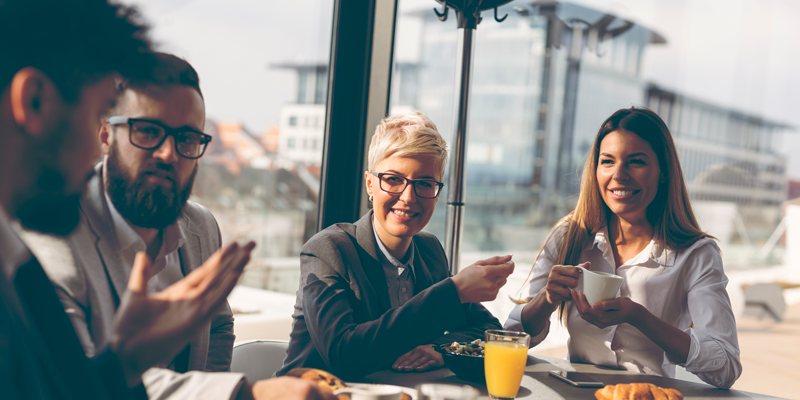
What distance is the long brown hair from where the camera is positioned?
4.97 ft

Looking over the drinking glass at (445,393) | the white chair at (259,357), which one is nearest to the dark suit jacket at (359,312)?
the white chair at (259,357)

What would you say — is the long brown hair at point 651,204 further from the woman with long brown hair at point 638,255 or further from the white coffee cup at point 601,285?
the white coffee cup at point 601,285

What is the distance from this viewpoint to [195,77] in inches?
33.4

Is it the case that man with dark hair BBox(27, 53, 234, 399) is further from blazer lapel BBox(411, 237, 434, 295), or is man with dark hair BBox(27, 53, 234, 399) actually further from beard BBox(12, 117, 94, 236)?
blazer lapel BBox(411, 237, 434, 295)

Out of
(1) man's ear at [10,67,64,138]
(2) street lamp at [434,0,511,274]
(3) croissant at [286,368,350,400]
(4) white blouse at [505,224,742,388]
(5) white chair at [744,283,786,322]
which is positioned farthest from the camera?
(5) white chair at [744,283,786,322]

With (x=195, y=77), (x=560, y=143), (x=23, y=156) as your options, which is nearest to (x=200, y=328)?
(x=23, y=156)

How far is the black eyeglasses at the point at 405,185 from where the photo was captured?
1.26 meters

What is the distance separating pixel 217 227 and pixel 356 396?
622 millimetres

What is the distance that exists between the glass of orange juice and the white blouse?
1.58 ft

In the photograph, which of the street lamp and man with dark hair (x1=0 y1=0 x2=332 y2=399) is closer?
man with dark hair (x1=0 y1=0 x2=332 y2=399)

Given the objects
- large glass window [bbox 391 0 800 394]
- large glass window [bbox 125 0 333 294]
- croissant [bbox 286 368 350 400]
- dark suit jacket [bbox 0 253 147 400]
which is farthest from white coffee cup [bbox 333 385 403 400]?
large glass window [bbox 391 0 800 394]

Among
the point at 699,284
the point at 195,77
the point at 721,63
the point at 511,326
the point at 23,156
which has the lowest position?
the point at 511,326

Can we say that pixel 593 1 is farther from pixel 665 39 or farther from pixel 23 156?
pixel 23 156

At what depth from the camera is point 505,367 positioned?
0.96 m
